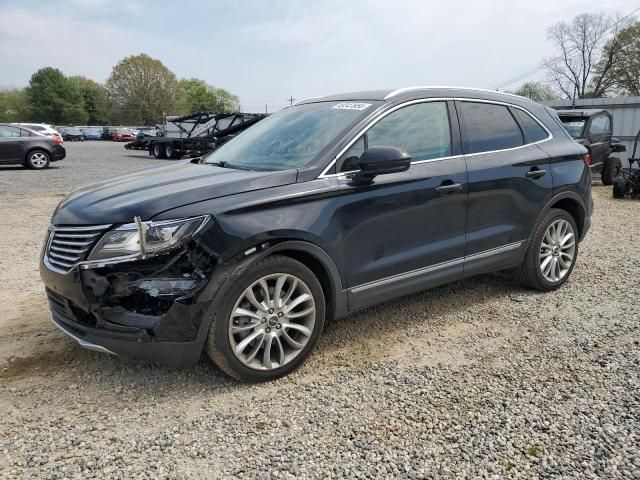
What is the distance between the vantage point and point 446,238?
383cm

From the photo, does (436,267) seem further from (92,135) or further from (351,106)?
(92,135)

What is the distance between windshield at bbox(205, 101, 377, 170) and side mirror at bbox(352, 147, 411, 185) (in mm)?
306

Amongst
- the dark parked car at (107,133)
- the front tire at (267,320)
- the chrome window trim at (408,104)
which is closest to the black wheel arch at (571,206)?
the chrome window trim at (408,104)

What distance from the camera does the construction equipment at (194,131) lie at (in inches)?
829

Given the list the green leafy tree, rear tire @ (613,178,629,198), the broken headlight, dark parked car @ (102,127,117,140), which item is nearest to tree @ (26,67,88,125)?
the green leafy tree

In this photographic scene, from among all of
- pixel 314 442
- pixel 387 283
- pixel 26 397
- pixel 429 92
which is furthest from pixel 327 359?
pixel 429 92

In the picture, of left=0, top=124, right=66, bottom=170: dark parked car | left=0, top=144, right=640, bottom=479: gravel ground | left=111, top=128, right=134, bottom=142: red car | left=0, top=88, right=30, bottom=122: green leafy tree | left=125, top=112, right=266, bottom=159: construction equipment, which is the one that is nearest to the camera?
left=0, top=144, right=640, bottom=479: gravel ground

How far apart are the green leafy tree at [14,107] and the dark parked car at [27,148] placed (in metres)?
80.9

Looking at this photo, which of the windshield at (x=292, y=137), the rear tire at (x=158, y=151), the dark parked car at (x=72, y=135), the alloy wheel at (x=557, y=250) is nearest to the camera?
the windshield at (x=292, y=137)

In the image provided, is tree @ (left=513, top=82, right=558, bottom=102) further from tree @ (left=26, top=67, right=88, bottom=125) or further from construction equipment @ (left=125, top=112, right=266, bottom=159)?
tree @ (left=26, top=67, right=88, bottom=125)

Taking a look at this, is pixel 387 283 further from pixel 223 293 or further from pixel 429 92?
pixel 429 92

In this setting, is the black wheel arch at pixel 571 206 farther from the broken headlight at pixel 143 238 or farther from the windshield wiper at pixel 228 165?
the broken headlight at pixel 143 238

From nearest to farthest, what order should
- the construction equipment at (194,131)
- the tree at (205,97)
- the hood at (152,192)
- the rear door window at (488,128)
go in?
the hood at (152,192) → the rear door window at (488,128) → the construction equipment at (194,131) → the tree at (205,97)

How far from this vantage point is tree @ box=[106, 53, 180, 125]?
8412 centimetres
